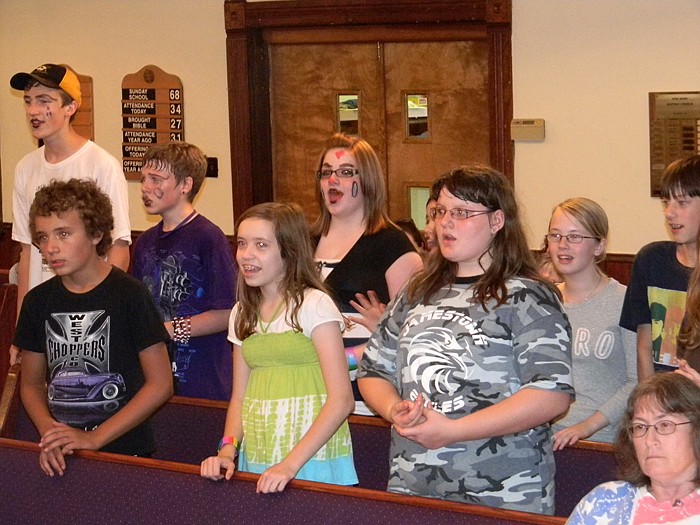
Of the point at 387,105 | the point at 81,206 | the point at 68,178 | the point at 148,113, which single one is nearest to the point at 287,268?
the point at 81,206

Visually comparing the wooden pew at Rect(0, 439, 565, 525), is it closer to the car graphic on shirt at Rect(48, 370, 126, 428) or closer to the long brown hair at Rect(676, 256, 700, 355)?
the car graphic on shirt at Rect(48, 370, 126, 428)

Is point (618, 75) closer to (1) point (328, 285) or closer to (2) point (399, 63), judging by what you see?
(2) point (399, 63)

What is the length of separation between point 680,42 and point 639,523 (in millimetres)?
4206

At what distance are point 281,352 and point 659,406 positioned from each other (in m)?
1.16

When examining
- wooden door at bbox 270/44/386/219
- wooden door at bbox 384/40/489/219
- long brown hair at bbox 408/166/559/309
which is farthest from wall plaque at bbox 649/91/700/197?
long brown hair at bbox 408/166/559/309

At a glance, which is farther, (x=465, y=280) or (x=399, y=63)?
(x=399, y=63)

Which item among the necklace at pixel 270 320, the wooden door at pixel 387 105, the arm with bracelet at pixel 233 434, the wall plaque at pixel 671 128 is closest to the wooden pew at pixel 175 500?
the arm with bracelet at pixel 233 434

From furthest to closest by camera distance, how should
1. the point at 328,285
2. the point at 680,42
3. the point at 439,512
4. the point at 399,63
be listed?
the point at 399,63
the point at 680,42
the point at 328,285
the point at 439,512

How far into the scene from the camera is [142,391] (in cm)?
346

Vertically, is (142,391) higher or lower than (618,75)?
lower

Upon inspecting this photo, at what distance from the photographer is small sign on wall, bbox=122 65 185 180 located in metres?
7.77

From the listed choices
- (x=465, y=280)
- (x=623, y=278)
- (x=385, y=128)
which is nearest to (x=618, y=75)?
(x=623, y=278)

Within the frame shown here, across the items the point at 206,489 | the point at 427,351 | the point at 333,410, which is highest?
the point at 427,351

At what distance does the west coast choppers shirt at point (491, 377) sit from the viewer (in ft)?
9.09
